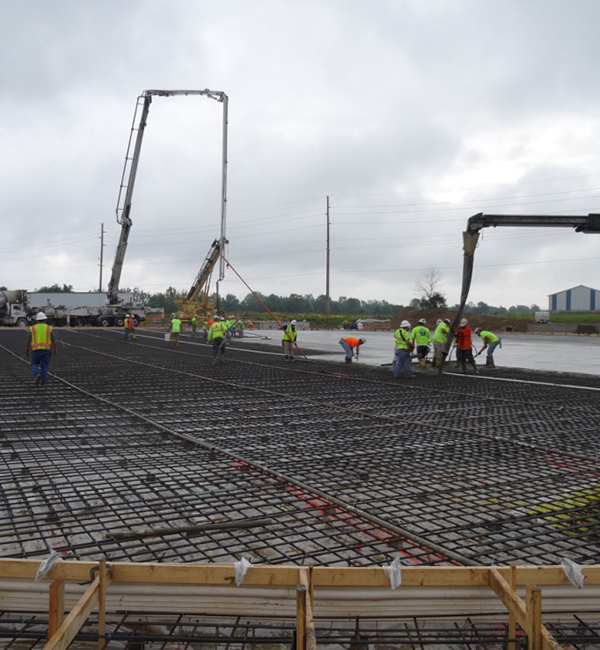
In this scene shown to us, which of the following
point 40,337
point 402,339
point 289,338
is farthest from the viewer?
point 289,338

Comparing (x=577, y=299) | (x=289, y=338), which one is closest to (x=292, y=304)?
(x=577, y=299)

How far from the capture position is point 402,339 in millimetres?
11891

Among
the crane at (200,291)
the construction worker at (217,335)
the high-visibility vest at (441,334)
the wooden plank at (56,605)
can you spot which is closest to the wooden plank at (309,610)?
the wooden plank at (56,605)

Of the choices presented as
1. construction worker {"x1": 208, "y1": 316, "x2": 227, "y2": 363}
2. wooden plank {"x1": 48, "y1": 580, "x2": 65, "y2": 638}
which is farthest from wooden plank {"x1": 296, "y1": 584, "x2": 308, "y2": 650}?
construction worker {"x1": 208, "y1": 316, "x2": 227, "y2": 363}

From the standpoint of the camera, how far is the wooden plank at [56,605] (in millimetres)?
1987

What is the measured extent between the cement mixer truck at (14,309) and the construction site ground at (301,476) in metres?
33.1

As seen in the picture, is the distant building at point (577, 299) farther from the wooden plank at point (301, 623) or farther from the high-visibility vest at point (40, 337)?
the wooden plank at point (301, 623)

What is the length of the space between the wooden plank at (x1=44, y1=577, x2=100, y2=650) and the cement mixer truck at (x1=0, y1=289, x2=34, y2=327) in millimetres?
41598

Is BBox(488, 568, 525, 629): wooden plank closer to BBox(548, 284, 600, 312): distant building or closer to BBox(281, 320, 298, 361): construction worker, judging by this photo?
BBox(281, 320, 298, 361): construction worker

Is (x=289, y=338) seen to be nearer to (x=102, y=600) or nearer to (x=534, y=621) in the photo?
(x=102, y=600)

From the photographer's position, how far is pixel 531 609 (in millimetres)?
1870

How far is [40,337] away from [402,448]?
639cm

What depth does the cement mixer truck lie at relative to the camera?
40.0 metres

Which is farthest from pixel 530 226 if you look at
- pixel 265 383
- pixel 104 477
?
pixel 104 477
